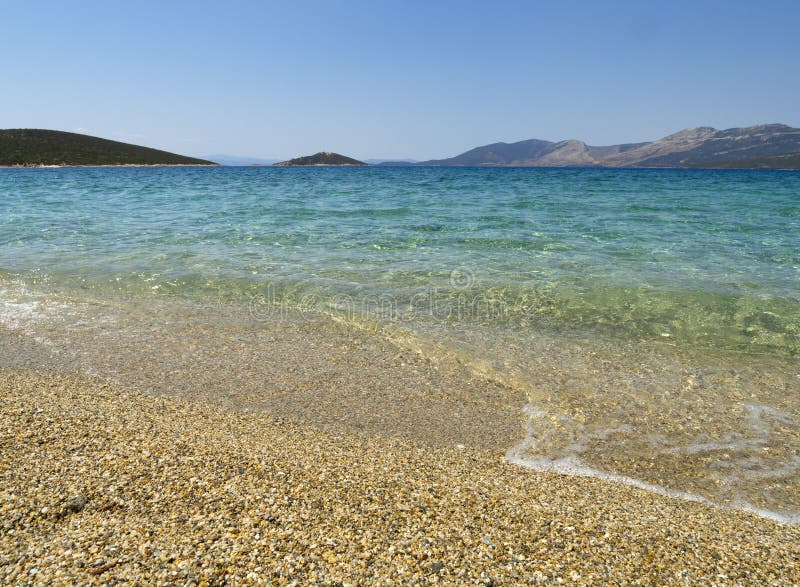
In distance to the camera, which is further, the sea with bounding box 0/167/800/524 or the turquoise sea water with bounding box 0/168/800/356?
the turquoise sea water with bounding box 0/168/800/356

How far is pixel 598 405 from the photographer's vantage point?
16.0 feet

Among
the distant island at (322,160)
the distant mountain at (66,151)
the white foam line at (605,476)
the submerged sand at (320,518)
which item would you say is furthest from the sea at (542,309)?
the distant island at (322,160)

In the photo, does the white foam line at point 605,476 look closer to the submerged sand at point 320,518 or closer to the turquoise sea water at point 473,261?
the submerged sand at point 320,518

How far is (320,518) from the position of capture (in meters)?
2.81

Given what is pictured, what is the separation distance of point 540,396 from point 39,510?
446cm

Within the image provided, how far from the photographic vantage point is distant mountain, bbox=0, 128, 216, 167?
78500 mm

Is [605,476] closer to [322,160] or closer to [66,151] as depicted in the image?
[66,151]

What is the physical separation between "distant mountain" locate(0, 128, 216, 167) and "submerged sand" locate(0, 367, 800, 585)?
96360 mm

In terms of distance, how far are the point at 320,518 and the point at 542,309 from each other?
235 inches

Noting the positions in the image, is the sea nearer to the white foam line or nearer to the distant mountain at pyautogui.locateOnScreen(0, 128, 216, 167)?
the white foam line

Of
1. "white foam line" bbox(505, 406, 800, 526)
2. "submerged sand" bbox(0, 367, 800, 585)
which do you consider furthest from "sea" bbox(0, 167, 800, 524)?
"submerged sand" bbox(0, 367, 800, 585)

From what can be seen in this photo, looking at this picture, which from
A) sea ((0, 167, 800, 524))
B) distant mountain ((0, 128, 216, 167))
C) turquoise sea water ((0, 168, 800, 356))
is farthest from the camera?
distant mountain ((0, 128, 216, 167))

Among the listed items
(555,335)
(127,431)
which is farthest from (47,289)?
(555,335)

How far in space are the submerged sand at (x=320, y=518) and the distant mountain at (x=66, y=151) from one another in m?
96.4
